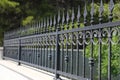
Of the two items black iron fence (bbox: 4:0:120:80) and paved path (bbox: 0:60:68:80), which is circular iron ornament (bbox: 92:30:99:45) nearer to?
black iron fence (bbox: 4:0:120:80)

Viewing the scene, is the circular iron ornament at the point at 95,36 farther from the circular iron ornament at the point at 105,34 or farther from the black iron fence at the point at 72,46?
the circular iron ornament at the point at 105,34

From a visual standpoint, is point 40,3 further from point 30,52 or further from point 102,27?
point 102,27

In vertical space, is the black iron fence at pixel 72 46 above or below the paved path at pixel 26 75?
above

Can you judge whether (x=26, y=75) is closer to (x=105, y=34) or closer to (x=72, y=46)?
(x=72, y=46)

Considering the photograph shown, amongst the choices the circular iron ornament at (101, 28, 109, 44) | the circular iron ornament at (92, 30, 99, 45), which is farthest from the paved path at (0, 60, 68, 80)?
the circular iron ornament at (101, 28, 109, 44)

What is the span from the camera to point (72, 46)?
19.9 ft

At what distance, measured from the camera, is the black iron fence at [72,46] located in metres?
4.61

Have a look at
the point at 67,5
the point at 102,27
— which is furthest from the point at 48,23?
the point at 67,5

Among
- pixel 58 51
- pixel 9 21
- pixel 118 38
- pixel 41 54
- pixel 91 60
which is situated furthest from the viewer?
pixel 9 21

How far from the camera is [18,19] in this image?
22969 millimetres

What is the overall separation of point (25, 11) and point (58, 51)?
16397mm

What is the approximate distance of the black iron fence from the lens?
4.61 metres

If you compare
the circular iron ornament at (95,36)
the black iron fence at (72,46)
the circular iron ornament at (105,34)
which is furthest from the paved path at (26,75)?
the circular iron ornament at (105,34)

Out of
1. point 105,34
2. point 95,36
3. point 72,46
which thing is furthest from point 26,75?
point 105,34
